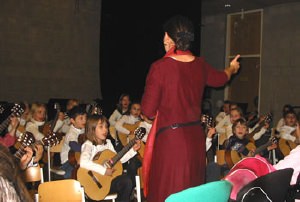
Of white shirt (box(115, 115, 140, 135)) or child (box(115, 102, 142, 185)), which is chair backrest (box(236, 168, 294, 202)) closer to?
child (box(115, 102, 142, 185))

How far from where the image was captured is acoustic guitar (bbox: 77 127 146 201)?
4.37 metres

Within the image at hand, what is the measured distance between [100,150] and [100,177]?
1.02 ft

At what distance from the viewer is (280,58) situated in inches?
476

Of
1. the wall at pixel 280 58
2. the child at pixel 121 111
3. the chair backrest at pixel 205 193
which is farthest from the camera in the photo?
the wall at pixel 280 58

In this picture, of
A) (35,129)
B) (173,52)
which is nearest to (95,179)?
(173,52)

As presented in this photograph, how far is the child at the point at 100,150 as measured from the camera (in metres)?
4.35

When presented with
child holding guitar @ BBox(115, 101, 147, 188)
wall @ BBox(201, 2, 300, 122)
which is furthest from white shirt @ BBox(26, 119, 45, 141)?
wall @ BBox(201, 2, 300, 122)

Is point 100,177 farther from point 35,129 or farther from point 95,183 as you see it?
point 35,129

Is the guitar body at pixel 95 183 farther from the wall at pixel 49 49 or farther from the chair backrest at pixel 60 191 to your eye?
the wall at pixel 49 49

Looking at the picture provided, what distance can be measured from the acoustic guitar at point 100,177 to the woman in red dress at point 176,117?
1643 millimetres

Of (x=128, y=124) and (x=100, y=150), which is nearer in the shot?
(x=100, y=150)

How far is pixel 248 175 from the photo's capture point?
2.66m

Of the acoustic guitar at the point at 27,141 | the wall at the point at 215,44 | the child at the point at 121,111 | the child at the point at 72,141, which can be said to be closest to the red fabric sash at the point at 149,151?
the acoustic guitar at the point at 27,141

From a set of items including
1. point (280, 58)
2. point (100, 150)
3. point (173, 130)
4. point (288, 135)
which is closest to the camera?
point (173, 130)
